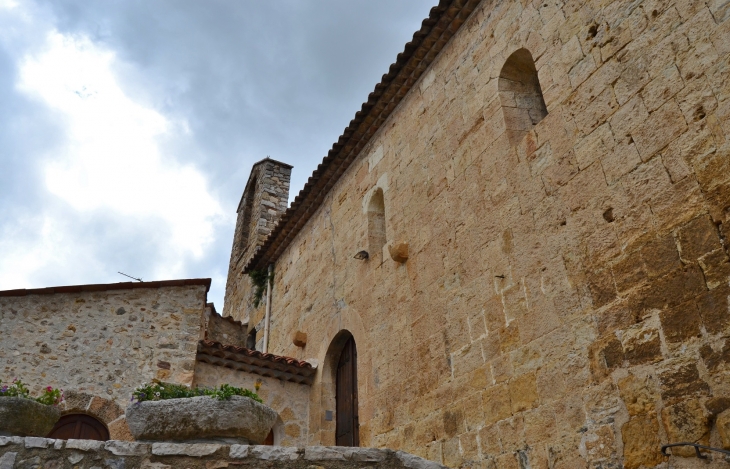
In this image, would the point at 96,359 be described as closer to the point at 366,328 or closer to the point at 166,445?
the point at 366,328

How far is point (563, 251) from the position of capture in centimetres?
451

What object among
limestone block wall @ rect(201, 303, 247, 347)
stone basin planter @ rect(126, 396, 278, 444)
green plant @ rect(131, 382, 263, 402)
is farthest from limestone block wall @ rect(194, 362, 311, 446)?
stone basin planter @ rect(126, 396, 278, 444)

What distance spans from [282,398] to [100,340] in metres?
2.71

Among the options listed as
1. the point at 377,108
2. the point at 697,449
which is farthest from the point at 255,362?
the point at 697,449

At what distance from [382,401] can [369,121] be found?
4.03 metres

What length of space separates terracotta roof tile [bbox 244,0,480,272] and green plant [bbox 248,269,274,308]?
2.28 feet

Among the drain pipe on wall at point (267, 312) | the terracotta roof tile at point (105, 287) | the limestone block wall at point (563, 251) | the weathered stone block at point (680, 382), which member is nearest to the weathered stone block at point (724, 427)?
the limestone block wall at point (563, 251)

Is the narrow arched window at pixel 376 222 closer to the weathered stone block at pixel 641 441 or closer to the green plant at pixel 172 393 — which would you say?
the green plant at pixel 172 393

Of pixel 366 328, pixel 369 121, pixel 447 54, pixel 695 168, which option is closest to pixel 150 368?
pixel 366 328

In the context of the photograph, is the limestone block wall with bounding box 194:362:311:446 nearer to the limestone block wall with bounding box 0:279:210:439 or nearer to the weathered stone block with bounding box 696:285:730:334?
the limestone block wall with bounding box 0:279:210:439

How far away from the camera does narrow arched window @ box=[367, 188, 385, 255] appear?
25.9 ft

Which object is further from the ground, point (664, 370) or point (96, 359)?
point (96, 359)

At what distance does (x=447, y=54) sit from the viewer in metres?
6.92

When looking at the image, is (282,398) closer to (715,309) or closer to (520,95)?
(520,95)
